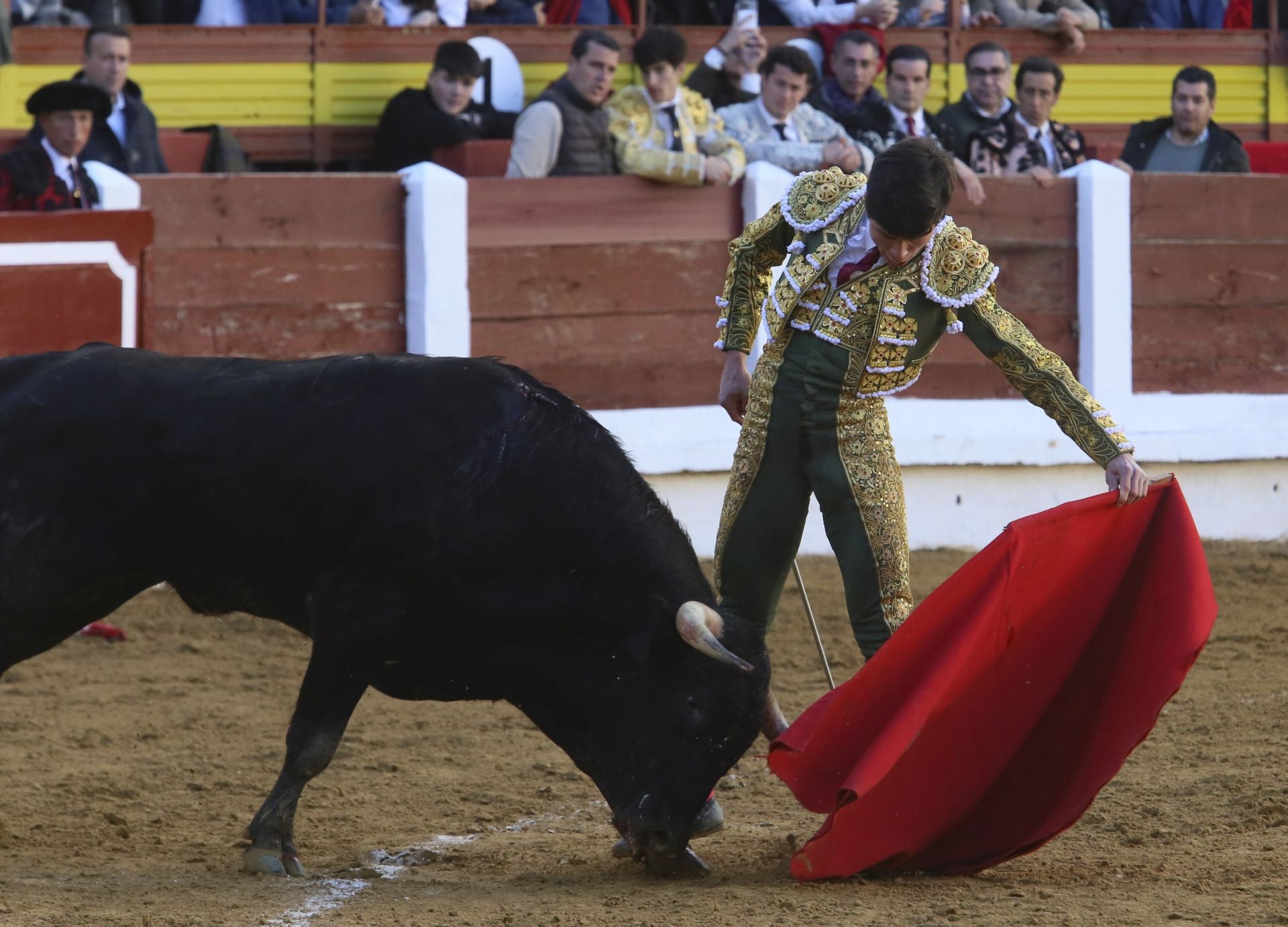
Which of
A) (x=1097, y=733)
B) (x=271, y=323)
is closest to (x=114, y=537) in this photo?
(x=1097, y=733)

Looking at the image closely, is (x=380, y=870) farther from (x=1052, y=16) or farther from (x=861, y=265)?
(x=1052, y=16)

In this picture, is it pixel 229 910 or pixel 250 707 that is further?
pixel 250 707

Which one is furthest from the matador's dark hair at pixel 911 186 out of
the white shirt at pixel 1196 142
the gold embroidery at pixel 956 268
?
the white shirt at pixel 1196 142

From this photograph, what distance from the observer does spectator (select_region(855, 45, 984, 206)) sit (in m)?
6.88

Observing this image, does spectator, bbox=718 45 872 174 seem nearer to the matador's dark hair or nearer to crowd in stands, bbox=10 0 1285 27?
crowd in stands, bbox=10 0 1285 27

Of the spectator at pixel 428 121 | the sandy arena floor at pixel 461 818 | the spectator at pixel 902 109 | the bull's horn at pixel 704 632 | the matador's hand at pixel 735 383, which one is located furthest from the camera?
the spectator at pixel 902 109

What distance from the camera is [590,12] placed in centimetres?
772

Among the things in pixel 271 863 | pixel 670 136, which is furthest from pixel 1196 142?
pixel 271 863

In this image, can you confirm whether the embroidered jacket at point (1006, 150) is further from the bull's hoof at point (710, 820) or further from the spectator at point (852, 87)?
the bull's hoof at point (710, 820)

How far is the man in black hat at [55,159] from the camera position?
5.78 m

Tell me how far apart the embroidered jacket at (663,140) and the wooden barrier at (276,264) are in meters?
0.84

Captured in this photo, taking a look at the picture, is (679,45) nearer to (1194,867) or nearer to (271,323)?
(271,323)

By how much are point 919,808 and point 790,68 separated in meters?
3.86

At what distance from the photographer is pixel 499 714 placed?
4.96m
